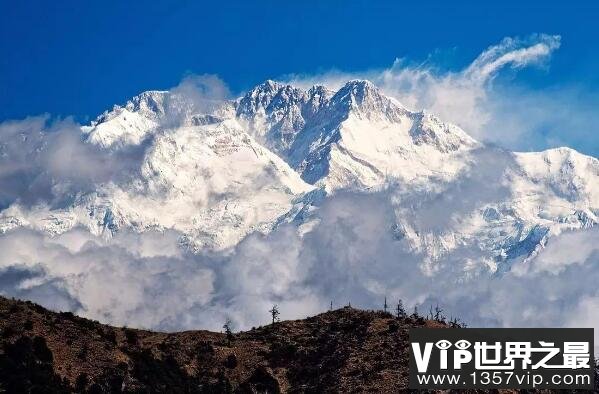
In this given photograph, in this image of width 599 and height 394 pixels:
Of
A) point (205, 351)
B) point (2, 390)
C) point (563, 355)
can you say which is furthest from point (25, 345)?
point (563, 355)

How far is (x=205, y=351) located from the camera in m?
176

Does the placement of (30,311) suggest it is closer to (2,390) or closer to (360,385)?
(2,390)

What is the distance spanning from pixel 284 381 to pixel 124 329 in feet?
105

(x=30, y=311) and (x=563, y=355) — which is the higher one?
(x=30, y=311)

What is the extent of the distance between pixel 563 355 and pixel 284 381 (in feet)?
210

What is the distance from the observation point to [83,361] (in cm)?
15612

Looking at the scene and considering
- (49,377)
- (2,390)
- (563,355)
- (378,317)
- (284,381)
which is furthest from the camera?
(378,317)

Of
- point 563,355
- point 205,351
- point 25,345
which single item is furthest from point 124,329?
point 563,355

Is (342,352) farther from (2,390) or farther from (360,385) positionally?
(2,390)

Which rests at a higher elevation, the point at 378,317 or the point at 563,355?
the point at 378,317

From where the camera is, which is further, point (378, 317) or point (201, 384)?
point (378, 317)

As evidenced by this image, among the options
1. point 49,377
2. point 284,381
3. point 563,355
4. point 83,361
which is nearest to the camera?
point 563,355

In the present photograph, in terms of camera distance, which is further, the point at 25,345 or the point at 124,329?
the point at 124,329

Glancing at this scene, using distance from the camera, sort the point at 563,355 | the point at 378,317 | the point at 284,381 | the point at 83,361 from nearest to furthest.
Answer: the point at 563,355, the point at 83,361, the point at 284,381, the point at 378,317
